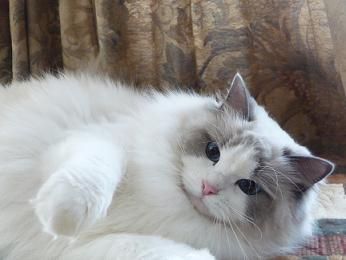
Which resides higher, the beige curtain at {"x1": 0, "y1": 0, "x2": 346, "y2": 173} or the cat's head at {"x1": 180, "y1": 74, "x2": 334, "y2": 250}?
the beige curtain at {"x1": 0, "y1": 0, "x2": 346, "y2": 173}

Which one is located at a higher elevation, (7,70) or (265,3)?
(265,3)

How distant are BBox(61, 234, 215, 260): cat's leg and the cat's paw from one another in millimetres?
104

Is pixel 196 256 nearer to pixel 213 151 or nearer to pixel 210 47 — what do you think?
pixel 213 151

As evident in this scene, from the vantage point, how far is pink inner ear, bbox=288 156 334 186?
122 cm

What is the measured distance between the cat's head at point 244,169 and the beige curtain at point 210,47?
412 millimetres

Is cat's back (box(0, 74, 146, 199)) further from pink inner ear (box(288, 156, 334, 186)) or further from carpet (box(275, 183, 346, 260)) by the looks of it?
A: carpet (box(275, 183, 346, 260))

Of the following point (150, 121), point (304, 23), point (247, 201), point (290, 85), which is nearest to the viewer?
point (247, 201)

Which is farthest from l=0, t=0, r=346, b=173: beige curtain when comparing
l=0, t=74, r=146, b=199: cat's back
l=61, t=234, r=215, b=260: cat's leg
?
l=61, t=234, r=215, b=260: cat's leg

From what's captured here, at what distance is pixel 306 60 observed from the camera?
1.70 metres

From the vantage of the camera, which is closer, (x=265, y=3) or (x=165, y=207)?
(x=165, y=207)

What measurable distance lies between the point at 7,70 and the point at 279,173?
1.17 meters

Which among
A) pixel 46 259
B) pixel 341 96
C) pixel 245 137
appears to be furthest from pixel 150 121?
pixel 341 96

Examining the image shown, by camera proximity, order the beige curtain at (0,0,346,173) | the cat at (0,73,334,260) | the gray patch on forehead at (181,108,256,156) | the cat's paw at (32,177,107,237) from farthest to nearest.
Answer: the beige curtain at (0,0,346,173), the gray patch on forehead at (181,108,256,156), the cat at (0,73,334,260), the cat's paw at (32,177,107,237)

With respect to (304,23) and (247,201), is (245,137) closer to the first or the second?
(247,201)
